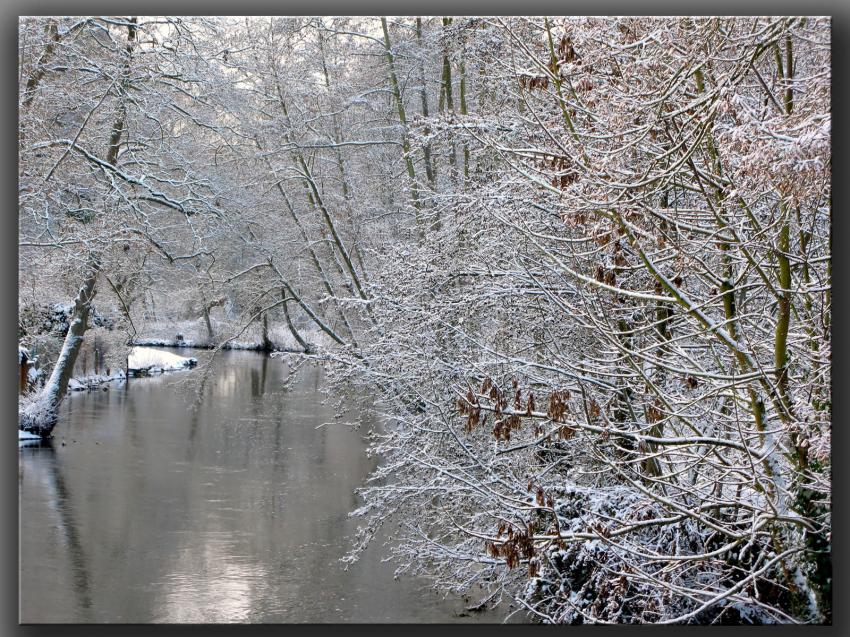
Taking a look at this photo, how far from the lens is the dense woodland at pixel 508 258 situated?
3.17 metres

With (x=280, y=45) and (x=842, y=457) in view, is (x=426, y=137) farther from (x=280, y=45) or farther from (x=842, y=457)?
(x=842, y=457)

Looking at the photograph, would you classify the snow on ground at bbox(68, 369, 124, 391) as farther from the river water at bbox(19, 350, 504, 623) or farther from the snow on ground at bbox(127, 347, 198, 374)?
the snow on ground at bbox(127, 347, 198, 374)

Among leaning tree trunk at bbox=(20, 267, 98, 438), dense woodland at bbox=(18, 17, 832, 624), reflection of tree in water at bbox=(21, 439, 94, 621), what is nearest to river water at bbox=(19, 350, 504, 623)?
reflection of tree in water at bbox=(21, 439, 94, 621)

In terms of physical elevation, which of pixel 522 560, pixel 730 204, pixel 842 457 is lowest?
pixel 522 560

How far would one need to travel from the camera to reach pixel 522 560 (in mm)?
3939

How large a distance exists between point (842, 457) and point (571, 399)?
126 centimetres

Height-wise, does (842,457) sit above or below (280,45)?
below

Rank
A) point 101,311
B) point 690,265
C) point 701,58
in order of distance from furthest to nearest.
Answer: point 101,311 < point 690,265 < point 701,58

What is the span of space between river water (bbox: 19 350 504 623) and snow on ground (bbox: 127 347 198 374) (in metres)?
0.13

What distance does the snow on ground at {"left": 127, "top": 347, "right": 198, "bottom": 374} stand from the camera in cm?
574

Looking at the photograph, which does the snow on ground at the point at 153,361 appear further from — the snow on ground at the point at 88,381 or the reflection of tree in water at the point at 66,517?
the reflection of tree in water at the point at 66,517

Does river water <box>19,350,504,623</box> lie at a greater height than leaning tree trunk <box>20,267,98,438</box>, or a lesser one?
lesser

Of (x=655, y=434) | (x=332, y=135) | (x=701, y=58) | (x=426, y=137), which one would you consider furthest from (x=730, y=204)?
(x=332, y=135)

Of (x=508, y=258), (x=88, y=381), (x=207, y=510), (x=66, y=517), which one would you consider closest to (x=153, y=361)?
(x=88, y=381)
